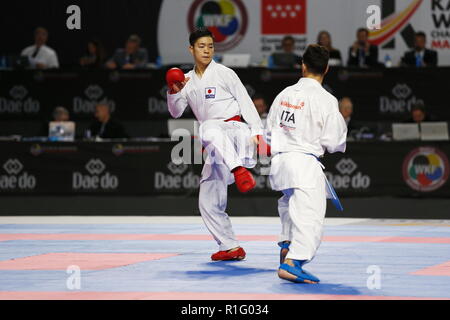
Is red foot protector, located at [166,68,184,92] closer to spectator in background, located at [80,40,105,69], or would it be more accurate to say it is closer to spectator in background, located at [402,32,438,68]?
spectator in background, located at [80,40,105,69]

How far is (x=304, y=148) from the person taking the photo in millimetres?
6910

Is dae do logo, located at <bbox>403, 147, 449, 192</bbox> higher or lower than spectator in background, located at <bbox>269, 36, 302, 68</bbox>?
lower

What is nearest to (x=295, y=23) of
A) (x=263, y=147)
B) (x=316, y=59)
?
(x=263, y=147)

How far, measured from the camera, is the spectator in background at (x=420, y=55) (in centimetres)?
1577

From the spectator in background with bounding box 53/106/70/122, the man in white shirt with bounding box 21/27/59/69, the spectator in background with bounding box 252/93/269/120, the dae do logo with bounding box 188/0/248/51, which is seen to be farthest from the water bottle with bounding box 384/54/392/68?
the man in white shirt with bounding box 21/27/59/69

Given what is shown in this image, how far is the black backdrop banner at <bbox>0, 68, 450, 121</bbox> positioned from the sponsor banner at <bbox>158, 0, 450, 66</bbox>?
85.1 inches

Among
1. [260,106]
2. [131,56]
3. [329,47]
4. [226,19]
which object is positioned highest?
[226,19]

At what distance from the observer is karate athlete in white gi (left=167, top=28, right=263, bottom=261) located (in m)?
8.30

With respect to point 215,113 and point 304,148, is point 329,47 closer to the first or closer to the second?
point 215,113

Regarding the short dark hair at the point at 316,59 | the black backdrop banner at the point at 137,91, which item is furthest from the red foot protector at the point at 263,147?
the black backdrop banner at the point at 137,91

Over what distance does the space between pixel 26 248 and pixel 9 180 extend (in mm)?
4757

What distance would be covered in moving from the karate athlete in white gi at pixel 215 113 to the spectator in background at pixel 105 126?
6.31 meters

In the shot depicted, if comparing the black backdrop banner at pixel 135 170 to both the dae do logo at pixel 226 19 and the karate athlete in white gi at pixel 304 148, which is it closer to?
the dae do logo at pixel 226 19

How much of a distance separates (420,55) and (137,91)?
515cm
